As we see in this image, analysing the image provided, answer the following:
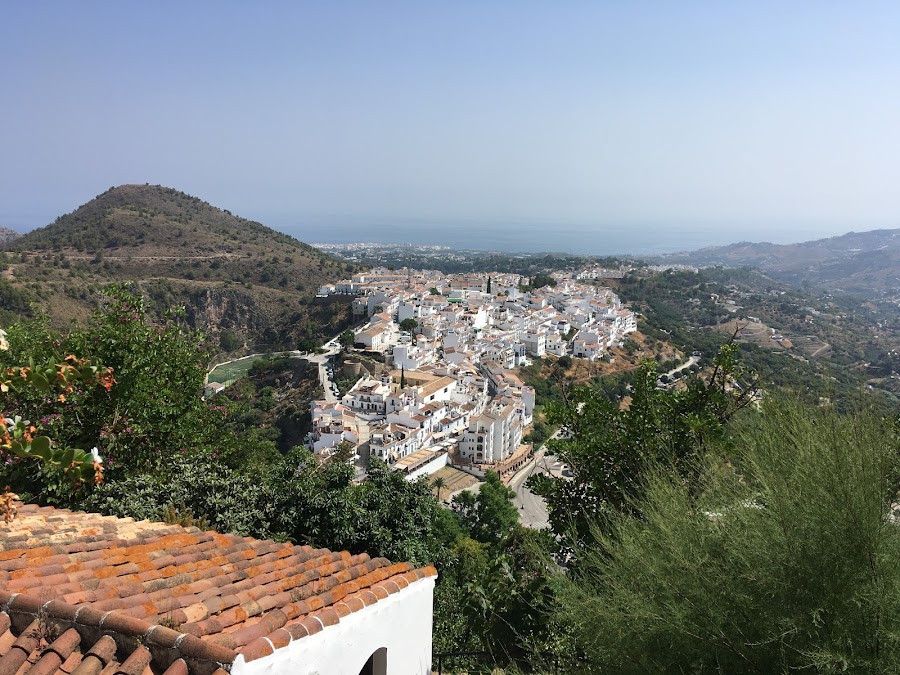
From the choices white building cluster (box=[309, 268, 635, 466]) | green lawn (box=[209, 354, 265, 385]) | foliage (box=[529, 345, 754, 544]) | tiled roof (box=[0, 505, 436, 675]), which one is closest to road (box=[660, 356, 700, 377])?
white building cluster (box=[309, 268, 635, 466])

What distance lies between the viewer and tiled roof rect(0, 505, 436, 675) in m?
2.07

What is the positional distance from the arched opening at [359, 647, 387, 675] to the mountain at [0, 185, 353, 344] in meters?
45.0

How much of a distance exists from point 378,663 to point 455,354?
136 ft

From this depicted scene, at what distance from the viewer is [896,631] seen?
1989 millimetres

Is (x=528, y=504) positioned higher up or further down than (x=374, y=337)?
further down

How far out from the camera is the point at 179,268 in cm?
6462

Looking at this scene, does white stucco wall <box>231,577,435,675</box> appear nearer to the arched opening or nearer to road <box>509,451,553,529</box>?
the arched opening

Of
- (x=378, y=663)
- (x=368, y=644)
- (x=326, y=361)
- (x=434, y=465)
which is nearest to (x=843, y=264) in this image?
(x=326, y=361)

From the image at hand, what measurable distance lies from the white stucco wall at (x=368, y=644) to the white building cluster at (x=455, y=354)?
532 inches

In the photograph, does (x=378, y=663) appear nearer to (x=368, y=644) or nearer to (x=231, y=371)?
(x=368, y=644)

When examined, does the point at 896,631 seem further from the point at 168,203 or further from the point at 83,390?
the point at 168,203

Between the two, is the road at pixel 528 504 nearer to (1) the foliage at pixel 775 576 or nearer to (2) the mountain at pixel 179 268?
(1) the foliage at pixel 775 576

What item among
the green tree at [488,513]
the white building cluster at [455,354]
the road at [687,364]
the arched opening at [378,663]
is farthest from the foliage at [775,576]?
the road at [687,364]

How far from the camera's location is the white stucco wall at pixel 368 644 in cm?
238
